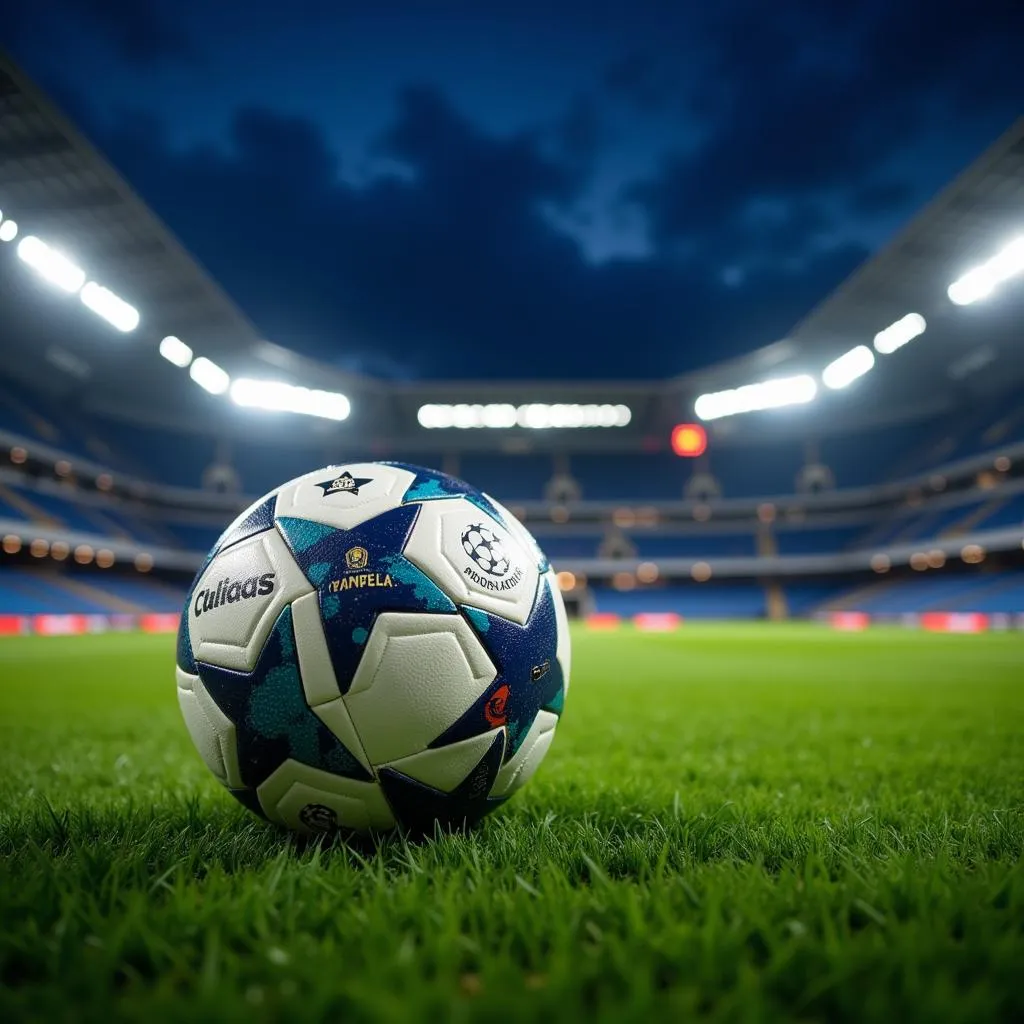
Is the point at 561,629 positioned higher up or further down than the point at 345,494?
further down

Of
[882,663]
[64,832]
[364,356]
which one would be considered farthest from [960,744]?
[364,356]

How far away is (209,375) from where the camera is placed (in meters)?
32.2

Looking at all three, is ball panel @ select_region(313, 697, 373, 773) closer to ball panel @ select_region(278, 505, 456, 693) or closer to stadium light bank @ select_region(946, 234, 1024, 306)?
ball panel @ select_region(278, 505, 456, 693)

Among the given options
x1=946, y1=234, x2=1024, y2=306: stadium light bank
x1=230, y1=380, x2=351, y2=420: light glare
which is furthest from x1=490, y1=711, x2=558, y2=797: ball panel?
x1=230, y1=380, x2=351, y2=420: light glare

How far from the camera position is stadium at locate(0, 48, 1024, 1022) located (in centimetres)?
98

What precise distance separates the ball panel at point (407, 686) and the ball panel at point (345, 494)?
0.34 m

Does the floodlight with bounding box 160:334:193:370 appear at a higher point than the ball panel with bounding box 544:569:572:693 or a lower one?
higher

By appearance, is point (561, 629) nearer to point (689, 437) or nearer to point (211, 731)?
point (211, 731)

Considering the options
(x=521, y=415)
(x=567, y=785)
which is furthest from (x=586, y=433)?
(x=567, y=785)

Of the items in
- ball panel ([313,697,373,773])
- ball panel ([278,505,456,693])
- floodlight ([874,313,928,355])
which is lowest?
ball panel ([313,697,373,773])

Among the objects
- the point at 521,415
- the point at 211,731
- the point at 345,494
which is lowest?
the point at 211,731

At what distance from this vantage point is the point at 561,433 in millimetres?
43406

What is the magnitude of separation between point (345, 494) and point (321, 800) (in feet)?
2.77

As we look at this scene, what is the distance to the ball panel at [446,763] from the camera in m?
1.62
